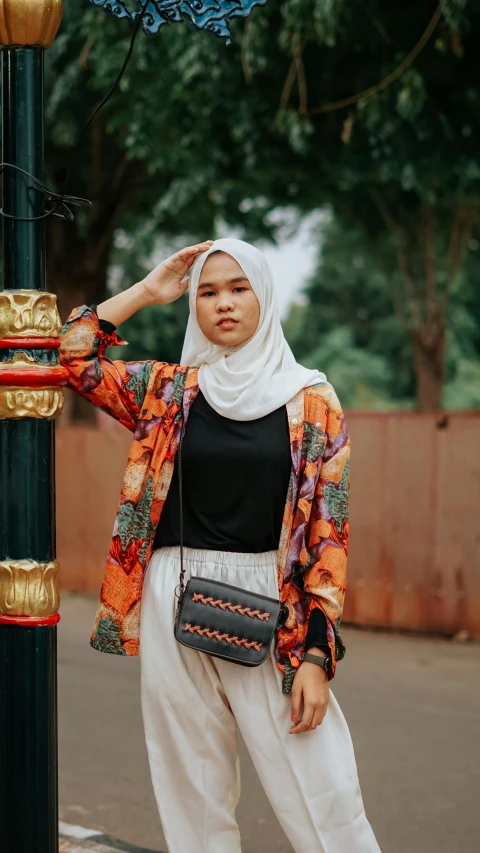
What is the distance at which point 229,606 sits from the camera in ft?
9.12

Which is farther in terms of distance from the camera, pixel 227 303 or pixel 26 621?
pixel 227 303

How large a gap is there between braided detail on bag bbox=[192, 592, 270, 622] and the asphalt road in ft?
2.12

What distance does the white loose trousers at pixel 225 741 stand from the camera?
110 inches

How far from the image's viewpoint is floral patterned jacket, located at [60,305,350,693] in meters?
2.81

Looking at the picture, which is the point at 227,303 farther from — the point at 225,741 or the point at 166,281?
the point at 225,741

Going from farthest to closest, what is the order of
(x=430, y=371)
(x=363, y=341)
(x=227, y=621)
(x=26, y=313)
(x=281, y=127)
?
(x=363, y=341)
(x=430, y=371)
(x=281, y=127)
(x=227, y=621)
(x=26, y=313)

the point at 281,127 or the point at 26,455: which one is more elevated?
the point at 281,127

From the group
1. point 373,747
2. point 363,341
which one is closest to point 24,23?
point 373,747

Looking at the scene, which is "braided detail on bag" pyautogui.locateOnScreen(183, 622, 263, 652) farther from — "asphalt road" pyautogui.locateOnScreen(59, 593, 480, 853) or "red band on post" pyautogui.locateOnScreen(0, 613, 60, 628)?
A: "asphalt road" pyautogui.locateOnScreen(59, 593, 480, 853)

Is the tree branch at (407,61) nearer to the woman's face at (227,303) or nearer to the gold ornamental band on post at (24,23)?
the woman's face at (227,303)

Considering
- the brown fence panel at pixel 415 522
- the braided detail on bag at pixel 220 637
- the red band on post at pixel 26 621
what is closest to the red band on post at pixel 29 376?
the red band on post at pixel 26 621

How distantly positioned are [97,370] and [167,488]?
0.37 meters

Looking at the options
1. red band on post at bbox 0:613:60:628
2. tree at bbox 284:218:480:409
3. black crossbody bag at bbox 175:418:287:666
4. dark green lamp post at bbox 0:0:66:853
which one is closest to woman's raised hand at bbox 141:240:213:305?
dark green lamp post at bbox 0:0:66:853

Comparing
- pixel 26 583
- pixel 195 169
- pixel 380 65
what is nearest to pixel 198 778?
pixel 26 583
